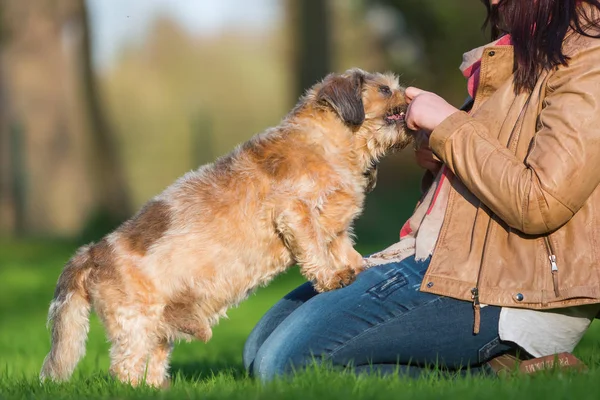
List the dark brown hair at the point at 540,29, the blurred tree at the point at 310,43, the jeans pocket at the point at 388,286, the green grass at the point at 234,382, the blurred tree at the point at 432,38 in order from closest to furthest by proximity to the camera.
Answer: the green grass at the point at 234,382, the dark brown hair at the point at 540,29, the jeans pocket at the point at 388,286, the blurred tree at the point at 310,43, the blurred tree at the point at 432,38

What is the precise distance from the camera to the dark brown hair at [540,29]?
15.3 ft

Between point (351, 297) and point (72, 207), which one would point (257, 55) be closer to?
point (72, 207)

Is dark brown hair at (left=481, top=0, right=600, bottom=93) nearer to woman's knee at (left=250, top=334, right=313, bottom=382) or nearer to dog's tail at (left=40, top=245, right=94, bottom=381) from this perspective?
woman's knee at (left=250, top=334, right=313, bottom=382)

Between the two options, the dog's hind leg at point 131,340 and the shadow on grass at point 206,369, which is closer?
the dog's hind leg at point 131,340

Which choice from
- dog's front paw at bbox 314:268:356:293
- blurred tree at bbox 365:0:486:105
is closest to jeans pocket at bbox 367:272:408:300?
dog's front paw at bbox 314:268:356:293

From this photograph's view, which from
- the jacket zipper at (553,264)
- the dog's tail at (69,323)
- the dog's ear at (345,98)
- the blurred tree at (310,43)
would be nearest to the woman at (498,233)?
the jacket zipper at (553,264)

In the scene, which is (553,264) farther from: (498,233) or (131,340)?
(131,340)

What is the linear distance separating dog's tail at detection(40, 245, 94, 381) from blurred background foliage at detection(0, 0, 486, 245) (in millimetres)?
2987

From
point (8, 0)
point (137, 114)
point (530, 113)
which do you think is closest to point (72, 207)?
point (8, 0)

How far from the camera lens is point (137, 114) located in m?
34.1

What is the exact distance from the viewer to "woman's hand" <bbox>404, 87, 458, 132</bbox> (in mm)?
4984

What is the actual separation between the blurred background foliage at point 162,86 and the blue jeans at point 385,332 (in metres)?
2.34

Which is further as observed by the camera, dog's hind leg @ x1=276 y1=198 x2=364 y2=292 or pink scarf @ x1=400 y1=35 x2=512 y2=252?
dog's hind leg @ x1=276 y1=198 x2=364 y2=292

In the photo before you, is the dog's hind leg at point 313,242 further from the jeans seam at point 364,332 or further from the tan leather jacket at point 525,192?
the tan leather jacket at point 525,192
